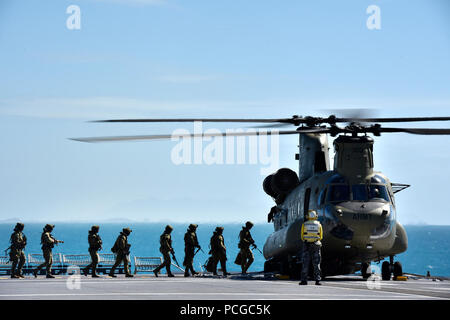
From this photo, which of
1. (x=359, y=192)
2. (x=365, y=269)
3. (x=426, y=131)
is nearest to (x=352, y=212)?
(x=359, y=192)

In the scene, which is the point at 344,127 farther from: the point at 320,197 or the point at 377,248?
the point at 377,248

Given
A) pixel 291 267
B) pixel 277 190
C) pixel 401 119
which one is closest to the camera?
pixel 401 119

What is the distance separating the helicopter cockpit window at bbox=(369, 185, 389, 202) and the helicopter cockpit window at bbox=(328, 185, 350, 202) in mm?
733

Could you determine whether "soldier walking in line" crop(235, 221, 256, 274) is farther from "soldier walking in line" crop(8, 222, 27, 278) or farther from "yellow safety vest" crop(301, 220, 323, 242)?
"yellow safety vest" crop(301, 220, 323, 242)

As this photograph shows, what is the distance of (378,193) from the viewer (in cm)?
2569

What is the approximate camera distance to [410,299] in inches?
679

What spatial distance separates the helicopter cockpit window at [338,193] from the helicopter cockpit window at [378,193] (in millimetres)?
733

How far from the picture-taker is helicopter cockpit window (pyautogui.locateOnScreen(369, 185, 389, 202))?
25.6 metres

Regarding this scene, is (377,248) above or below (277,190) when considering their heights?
below

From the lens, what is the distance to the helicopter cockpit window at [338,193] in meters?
25.6

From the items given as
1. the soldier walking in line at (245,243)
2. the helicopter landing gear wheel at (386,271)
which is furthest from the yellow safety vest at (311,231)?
the soldier walking in line at (245,243)
